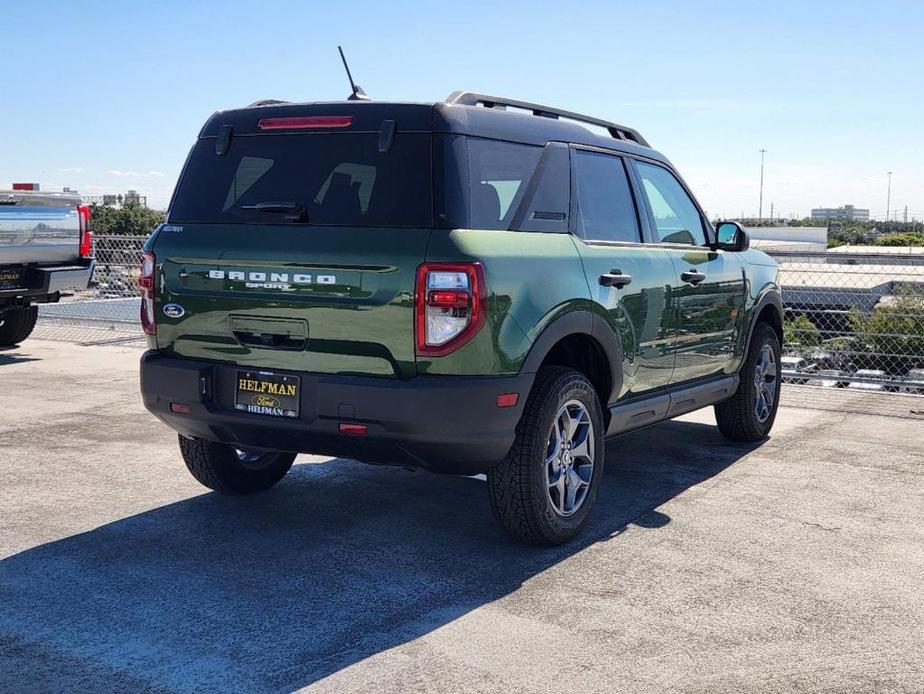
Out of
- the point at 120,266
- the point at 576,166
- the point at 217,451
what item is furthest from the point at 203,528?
the point at 120,266

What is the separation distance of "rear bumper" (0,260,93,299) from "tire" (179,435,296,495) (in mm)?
6428

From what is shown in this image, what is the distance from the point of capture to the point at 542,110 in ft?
18.1

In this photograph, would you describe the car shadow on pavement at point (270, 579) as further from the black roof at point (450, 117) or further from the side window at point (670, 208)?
the black roof at point (450, 117)

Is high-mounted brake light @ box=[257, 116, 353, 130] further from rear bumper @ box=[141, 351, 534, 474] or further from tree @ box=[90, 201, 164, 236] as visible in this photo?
tree @ box=[90, 201, 164, 236]

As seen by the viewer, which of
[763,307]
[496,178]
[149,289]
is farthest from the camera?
[763,307]

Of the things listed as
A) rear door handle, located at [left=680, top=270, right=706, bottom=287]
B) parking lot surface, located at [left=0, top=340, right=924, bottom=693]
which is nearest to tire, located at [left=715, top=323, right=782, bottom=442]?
parking lot surface, located at [left=0, top=340, right=924, bottom=693]

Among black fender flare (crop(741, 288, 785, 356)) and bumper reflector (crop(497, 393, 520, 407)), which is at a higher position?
black fender flare (crop(741, 288, 785, 356))

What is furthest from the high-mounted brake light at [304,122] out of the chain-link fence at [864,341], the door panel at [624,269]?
the chain-link fence at [864,341]

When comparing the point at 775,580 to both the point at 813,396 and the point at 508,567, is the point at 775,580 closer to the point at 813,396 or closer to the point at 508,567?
the point at 508,567

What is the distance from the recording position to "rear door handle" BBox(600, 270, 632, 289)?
5.35 metres

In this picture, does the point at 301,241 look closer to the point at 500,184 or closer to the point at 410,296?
the point at 410,296

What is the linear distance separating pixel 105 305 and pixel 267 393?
35.2 ft

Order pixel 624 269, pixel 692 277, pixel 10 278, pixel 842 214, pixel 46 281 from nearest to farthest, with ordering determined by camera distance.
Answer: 1. pixel 624 269
2. pixel 692 277
3. pixel 10 278
4. pixel 46 281
5. pixel 842 214

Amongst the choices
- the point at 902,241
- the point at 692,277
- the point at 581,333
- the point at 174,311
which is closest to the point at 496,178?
the point at 581,333
